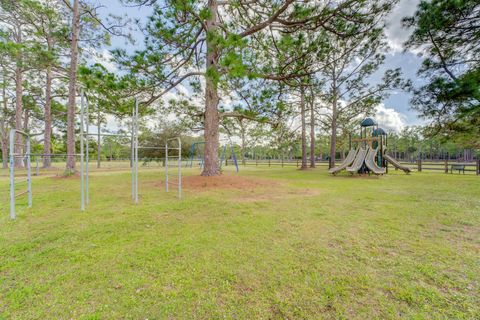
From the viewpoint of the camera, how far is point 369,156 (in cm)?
1102

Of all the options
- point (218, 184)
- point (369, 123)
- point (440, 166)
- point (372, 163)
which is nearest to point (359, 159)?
point (372, 163)

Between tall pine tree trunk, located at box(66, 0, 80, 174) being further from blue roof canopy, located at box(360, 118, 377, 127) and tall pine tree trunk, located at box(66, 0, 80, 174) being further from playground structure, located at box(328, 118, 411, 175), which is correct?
blue roof canopy, located at box(360, 118, 377, 127)

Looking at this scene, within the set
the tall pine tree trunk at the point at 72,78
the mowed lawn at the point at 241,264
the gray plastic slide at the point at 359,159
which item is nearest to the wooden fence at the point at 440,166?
the gray plastic slide at the point at 359,159

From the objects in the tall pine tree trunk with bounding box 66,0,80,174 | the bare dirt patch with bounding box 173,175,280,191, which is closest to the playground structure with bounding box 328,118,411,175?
the bare dirt patch with bounding box 173,175,280,191

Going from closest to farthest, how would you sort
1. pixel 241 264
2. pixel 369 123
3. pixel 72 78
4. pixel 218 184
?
pixel 241 264 < pixel 218 184 < pixel 72 78 < pixel 369 123

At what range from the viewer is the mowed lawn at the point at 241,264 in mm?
1435

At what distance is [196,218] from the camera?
3457mm

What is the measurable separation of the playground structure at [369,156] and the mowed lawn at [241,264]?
23.9ft

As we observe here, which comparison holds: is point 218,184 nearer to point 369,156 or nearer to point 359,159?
point 359,159

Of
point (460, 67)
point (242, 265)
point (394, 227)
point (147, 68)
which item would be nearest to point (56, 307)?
point (242, 265)

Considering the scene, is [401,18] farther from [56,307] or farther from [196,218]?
[56,307]

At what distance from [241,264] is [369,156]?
11825mm

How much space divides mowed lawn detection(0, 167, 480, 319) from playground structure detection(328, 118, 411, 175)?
7.29 m

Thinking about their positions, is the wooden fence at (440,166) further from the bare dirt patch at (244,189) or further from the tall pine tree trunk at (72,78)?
the tall pine tree trunk at (72,78)
